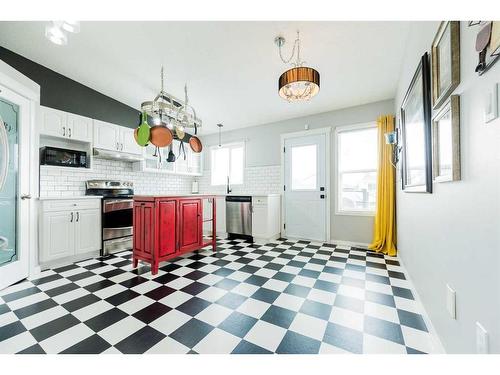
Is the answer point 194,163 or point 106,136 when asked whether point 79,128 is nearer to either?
point 106,136

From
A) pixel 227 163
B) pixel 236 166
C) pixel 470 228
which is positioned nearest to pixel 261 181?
pixel 236 166

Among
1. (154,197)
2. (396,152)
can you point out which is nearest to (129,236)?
(154,197)

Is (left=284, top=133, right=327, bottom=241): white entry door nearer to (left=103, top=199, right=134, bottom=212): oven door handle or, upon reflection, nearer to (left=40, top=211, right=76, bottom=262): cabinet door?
(left=103, top=199, right=134, bottom=212): oven door handle

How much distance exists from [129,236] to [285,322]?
294 centimetres

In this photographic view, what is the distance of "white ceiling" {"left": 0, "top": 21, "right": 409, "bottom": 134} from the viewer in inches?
79.8

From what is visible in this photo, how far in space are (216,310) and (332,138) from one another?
3.46m

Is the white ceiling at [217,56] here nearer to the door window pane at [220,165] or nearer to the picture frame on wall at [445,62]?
the picture frame on wall at [445,62]

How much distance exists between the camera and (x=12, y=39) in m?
2.28

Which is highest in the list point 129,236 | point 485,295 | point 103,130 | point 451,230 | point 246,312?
point 103,130

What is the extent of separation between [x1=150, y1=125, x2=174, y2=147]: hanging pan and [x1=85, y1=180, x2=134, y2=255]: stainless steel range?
1.41 meters

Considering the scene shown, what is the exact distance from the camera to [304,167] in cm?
417

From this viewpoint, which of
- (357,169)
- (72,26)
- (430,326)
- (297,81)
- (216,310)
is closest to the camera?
(430,326)

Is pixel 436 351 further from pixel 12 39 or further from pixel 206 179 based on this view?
pixel 206 179

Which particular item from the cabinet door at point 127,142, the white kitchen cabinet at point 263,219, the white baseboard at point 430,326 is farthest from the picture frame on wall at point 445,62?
the cabinet door at point 127,142
